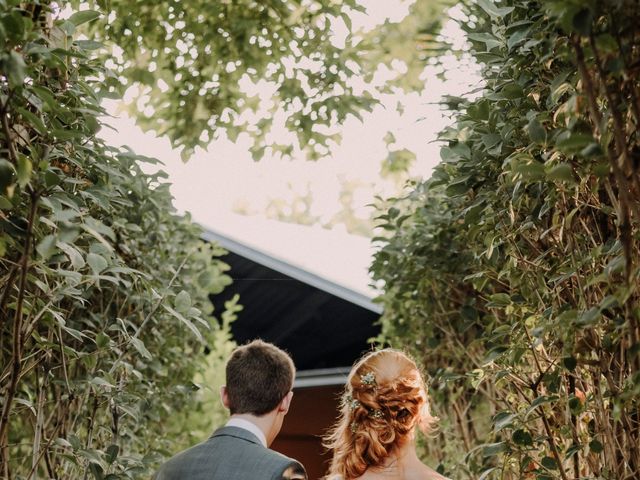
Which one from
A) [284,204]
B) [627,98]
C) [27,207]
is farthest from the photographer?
[284,204]

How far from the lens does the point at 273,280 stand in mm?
8156

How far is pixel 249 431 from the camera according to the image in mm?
2867

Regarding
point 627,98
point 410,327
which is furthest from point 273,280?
point 627,98

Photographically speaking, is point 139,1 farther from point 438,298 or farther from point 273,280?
point 273,280

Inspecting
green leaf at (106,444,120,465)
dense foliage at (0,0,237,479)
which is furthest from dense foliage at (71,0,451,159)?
green leaf at (106,444,120,465)

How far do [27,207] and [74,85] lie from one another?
0.52 meters

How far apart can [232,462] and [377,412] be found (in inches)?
49.1

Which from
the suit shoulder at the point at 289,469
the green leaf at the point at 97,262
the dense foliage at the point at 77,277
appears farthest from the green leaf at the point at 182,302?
the green leaf at the point at 97,262

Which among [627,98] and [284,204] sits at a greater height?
[284,204]

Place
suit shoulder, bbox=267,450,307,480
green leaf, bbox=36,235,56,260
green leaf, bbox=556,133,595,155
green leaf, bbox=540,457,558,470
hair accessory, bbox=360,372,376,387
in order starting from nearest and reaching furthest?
green leaf, bbox=556,133,595,155
green leaf, bbox=36,235,56,260
green leaf, bbox=540,457,558,470
suit shoulder, bbox=267,450,307,480
hair accessory, bbox=360,372,376,387

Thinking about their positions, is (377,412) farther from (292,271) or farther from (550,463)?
(292,271)

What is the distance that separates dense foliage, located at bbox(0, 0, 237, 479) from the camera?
76.5 inches

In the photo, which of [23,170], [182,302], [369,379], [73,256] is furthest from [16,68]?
[369,379]

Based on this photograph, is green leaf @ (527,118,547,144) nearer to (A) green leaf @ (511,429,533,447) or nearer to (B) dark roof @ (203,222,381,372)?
(A) green leaf @ (511,429,533,447)
